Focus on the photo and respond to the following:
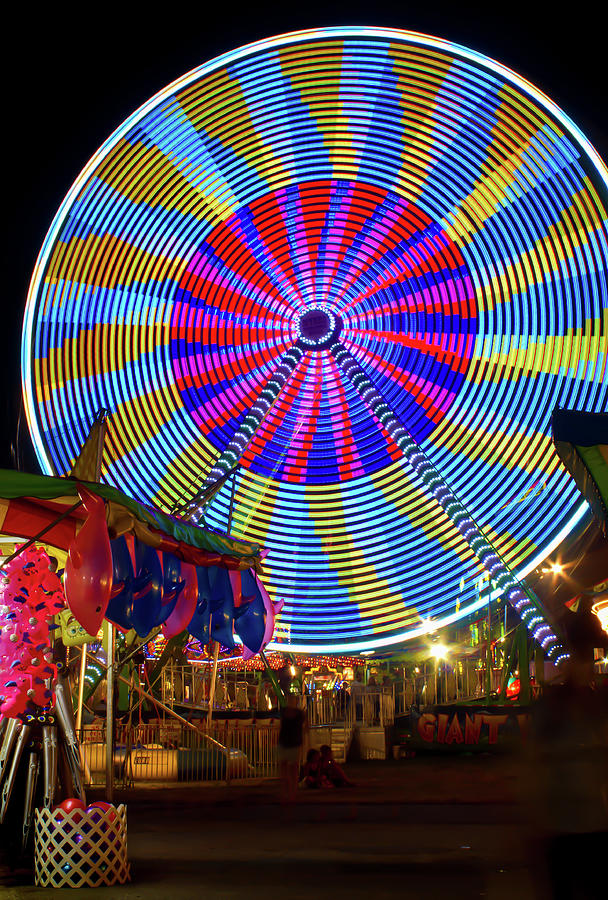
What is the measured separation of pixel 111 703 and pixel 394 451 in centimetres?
1273

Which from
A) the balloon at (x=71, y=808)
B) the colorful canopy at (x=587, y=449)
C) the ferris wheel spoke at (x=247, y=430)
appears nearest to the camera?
the balloon at (x=71, y=808)

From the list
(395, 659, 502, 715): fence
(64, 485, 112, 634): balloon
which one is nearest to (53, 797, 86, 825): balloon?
(64, 485, 112, 634): balloon

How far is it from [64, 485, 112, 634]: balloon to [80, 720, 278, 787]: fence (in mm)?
7745

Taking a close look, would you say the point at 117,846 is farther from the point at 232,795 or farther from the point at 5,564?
the point at 232,795

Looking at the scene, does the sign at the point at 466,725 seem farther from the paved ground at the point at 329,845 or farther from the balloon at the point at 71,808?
the balloon at the point at 71,808

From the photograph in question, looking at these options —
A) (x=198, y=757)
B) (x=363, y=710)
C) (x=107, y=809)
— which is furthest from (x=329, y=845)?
(x=363, y=710)

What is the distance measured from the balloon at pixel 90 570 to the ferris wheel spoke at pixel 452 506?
11.5 meters

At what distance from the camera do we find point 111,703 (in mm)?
6648

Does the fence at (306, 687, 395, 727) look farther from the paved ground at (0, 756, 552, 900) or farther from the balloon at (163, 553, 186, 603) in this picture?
the balloon at (163, 553, 186, 603)

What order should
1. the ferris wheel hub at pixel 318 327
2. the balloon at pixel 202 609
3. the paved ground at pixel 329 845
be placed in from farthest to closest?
the ferris wheel hub at pixel 318 327, the balloon at pixel 202 609, the paved ground at pixel 329 845

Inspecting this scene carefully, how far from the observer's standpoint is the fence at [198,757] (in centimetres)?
1379

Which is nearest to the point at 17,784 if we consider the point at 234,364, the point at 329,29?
the point at 234,364

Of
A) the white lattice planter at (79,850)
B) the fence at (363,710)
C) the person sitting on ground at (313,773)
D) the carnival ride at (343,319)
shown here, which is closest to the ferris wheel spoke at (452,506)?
the carnival ride at (343,319)

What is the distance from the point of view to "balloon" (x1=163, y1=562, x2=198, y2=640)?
27.0 feet
